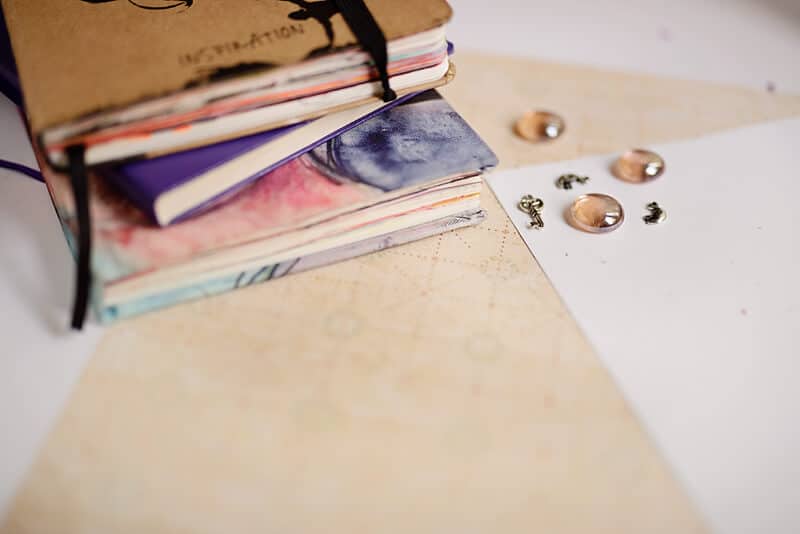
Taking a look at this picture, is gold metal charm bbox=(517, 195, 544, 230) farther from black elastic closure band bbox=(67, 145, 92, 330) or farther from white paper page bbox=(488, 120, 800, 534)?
black elastic closure band bbox=(67, 145, 92, 330)

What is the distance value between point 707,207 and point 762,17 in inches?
18.5

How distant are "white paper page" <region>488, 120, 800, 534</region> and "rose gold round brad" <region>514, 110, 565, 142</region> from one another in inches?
2.0

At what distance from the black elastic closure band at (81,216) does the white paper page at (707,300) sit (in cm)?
42

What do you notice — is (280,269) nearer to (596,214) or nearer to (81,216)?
(81,216)

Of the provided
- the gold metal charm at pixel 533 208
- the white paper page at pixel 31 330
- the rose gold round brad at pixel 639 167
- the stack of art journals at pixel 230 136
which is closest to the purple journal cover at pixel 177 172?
the stack of art journals at pixel 230 136

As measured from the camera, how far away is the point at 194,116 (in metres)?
0.64

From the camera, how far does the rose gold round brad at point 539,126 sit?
2.90ft

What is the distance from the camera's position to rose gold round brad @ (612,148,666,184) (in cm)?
84

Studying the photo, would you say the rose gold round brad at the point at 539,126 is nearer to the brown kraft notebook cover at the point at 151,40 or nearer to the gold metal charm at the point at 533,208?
the gold metal charm at the point at 533,208

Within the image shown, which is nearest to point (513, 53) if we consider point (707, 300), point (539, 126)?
point (539, 126)

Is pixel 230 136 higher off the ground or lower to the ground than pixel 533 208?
higher

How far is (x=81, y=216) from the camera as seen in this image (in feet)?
2.04

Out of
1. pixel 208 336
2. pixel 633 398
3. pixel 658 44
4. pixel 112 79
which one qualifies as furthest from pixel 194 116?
→ pixel 658 44

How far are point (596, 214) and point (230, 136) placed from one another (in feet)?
1.26
